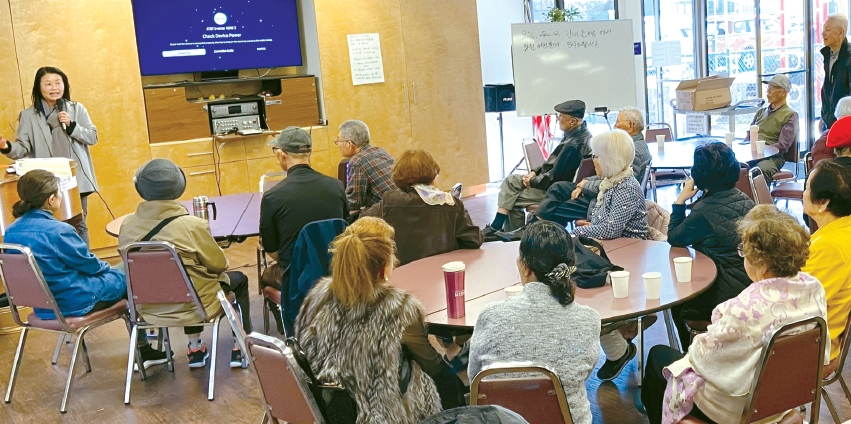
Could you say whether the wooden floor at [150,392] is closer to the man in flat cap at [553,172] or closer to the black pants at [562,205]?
the black pants at [562,205]

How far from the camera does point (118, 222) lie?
495 centimetres

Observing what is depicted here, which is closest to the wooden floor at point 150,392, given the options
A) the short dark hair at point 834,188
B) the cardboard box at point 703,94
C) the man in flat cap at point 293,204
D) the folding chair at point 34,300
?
the folding chair at point 34,300

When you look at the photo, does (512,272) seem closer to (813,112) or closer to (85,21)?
(85,21)

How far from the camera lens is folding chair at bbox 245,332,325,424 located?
2.44 metres

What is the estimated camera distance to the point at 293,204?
4281mm

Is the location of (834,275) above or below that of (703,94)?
below

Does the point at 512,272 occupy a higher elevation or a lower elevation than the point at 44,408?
higher

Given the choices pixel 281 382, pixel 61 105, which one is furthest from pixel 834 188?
pixel 61 105

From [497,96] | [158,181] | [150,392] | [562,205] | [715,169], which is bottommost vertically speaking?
[150,392]

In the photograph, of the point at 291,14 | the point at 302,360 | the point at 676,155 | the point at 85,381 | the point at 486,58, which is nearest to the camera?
the point at 302,360

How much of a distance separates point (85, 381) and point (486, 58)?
25.3 ft

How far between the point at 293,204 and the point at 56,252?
3.76 feet

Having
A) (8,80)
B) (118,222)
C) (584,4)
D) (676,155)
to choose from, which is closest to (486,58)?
(584,4)

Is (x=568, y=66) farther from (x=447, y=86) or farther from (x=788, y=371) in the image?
(x=788, y=371)
